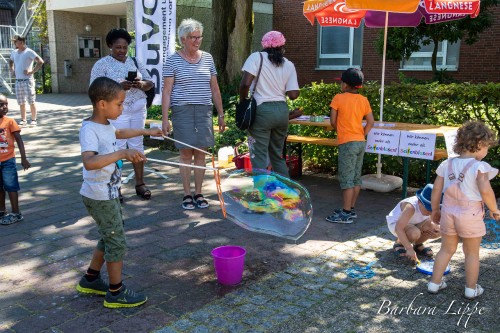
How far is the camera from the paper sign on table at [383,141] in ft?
20.0

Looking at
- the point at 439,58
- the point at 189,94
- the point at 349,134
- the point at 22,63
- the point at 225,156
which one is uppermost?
the point at 439,58

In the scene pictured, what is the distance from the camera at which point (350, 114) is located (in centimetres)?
563

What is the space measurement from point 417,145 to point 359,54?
12.7 metres

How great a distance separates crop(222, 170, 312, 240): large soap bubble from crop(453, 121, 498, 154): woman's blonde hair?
1.36 meters

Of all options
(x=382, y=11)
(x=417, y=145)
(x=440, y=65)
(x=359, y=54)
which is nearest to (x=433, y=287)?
(x=417, y=145)

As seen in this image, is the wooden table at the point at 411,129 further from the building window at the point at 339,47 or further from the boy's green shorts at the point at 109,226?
the building window at the point at 339,47

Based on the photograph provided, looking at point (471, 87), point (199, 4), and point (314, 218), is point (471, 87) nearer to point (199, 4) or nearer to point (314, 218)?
point (314, 218)

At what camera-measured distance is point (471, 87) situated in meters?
6.77

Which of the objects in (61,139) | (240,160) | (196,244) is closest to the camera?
(196,244)

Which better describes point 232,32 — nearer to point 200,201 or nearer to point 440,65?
point 200,201

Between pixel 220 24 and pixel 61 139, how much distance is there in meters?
4.71

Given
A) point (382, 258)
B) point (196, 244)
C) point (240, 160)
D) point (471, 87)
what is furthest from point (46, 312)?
point (471, 87)

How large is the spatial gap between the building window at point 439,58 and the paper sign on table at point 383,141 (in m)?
10.7

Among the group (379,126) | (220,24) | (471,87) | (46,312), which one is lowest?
(46,312)
